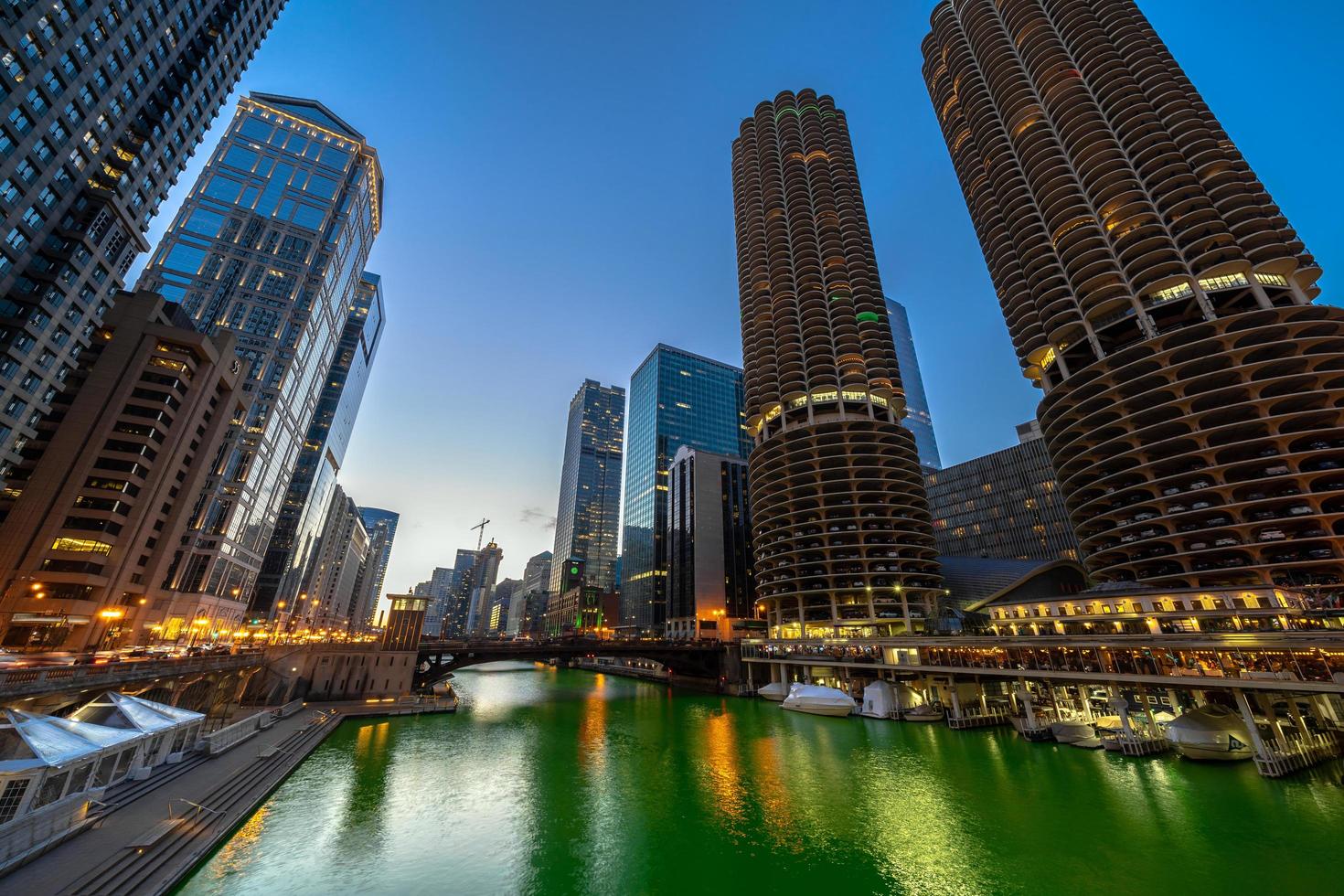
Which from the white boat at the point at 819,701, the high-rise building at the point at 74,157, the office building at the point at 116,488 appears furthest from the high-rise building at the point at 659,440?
the high-rise building at the point at 74,157

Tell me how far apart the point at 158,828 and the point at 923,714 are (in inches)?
2350

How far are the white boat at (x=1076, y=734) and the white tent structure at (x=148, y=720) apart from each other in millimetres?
60400

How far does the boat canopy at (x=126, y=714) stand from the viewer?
80.5 feet

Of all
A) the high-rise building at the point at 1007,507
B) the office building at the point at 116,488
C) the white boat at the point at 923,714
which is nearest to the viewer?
the white boat at the point at 923,714

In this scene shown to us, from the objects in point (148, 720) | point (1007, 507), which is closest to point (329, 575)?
point (148, 720)

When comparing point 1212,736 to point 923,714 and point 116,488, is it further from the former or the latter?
point 116,488

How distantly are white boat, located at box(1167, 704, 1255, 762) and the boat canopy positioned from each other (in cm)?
6181

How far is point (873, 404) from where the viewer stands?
4033 inches

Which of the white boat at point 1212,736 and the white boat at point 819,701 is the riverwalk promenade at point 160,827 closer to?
the white boat at point 819,701

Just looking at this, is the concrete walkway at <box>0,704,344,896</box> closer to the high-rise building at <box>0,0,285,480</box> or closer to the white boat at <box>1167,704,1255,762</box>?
the high-rise building at <box>0,0,285,480</box>

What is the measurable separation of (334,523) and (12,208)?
142m

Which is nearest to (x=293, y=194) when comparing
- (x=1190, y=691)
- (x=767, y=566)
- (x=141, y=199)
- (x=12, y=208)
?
(x=141, y=199)

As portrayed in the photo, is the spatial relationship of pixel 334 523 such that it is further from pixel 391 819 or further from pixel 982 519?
pixel 982 519

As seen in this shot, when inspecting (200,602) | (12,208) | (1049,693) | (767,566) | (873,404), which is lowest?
(1049,693)
